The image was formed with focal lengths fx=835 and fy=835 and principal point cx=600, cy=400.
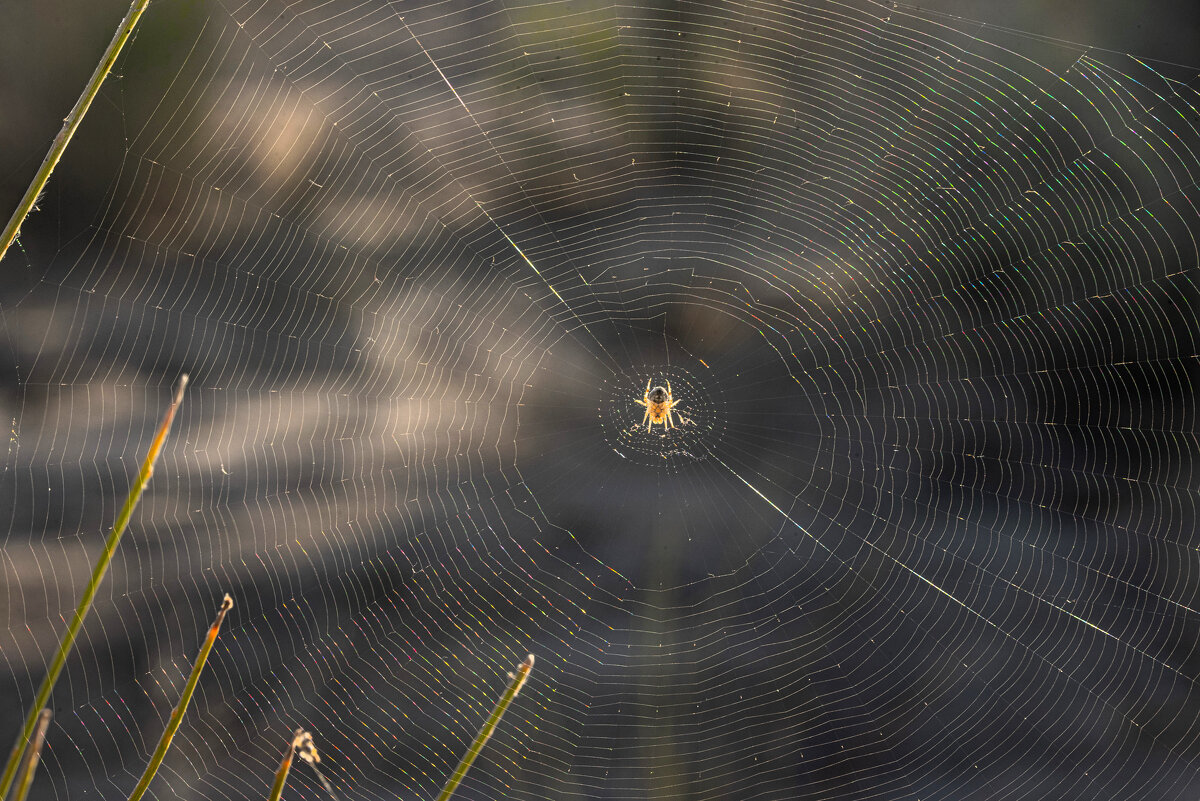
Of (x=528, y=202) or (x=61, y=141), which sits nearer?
(x=61, y=141)

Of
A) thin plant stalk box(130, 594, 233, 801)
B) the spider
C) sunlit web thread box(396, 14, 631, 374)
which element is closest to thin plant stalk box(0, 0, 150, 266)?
thin plant stalk box(130, 594, 233, 801)

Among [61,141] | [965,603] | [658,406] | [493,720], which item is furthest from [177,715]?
[965,603]

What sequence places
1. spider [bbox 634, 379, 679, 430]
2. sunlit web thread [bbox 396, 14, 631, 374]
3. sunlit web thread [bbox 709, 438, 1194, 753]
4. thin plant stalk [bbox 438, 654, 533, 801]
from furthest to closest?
sunlit web thread [bbox 709, 438, 1194, 753], spider [bbox 634, 379, 679, 430], sunlit web thread [bbox 396, 14, 631, 374], thin plant stalk [bbox 438, 654, 533, 801]

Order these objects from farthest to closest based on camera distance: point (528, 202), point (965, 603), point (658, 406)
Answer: point (965, 603), point (658, 406), point (528, 202)

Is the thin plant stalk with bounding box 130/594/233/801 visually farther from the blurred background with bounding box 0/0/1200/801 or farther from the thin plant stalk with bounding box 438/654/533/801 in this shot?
the blurred background with bounding box 0/0/1200/801

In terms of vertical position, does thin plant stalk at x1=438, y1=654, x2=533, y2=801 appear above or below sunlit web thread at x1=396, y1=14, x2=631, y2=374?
below

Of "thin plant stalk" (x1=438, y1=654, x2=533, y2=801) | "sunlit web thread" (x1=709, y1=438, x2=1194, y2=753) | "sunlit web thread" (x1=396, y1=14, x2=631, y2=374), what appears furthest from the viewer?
"sunlit web thread" (x1=709, y1=438, x2=1194, y2=753)

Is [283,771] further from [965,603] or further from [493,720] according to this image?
[965,603]
